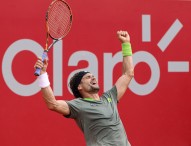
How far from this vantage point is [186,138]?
644 centimetres

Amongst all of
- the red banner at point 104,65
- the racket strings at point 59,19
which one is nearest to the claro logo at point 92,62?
the red banner at point 104,65

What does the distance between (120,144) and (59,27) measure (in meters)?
0.99

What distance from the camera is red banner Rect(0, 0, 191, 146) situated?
19.5ft

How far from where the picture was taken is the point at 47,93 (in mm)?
4449

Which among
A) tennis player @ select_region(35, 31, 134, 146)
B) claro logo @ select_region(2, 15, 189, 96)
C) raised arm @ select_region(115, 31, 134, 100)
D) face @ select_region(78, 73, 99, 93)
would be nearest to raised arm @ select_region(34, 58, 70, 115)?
tennis player @ select_region(35, 31, 134, 146)

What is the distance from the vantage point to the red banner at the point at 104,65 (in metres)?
5.94

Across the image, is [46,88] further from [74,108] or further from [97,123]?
[97,123]

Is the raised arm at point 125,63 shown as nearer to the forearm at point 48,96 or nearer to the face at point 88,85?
the face at point 88,85

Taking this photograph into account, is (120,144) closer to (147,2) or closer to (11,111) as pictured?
(11,111)

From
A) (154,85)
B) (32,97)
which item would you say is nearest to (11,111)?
(32,97)

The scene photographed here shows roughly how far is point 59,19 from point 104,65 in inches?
44.0

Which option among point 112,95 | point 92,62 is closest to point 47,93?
point 112,95

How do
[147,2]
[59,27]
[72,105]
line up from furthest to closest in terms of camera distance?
[147,2] → [59,27] → [72,105]

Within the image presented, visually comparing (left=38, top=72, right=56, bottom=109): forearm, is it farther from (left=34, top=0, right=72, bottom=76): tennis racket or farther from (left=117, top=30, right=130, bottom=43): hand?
(left=117, top=30, right=130, bottom=43): hand
